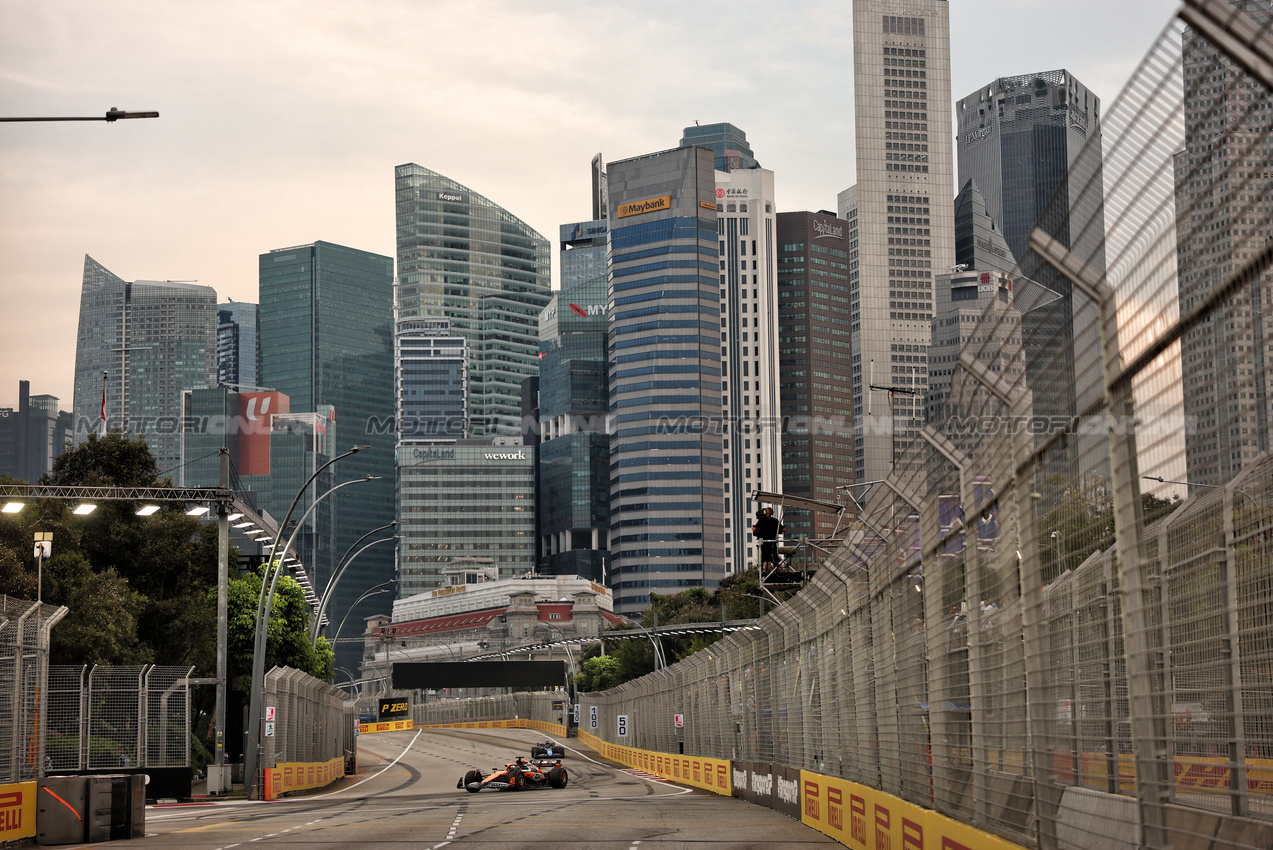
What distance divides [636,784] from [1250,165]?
37.2 metres

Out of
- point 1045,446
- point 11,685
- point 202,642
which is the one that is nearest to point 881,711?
point 1045,446

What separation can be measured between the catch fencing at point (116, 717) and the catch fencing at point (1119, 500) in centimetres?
2225

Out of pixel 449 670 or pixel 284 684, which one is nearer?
pixel 284 684

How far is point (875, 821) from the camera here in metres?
14.7

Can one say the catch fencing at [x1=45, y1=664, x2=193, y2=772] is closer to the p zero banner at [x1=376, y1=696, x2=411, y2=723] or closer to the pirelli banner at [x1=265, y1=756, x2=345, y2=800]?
the pirelli banner at [x1=265, y1=756, x2=345, y2=800]

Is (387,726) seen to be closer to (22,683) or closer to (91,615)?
(91,615)

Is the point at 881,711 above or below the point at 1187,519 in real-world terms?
below

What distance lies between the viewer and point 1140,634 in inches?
230

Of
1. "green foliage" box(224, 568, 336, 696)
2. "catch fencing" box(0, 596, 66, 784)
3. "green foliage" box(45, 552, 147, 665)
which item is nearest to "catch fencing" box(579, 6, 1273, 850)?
"catch fencing" box(0, 596, 66, 784)

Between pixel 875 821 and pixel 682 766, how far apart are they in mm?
24445

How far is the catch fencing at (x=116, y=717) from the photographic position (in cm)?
2955

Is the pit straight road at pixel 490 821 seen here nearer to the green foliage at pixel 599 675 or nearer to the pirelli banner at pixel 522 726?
the pirelli banner at pixel 522 726

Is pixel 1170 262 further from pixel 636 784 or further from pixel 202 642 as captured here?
pixel 202 642

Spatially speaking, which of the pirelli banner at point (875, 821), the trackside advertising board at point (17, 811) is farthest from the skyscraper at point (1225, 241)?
the trackside advertising board at point (17, 811)
